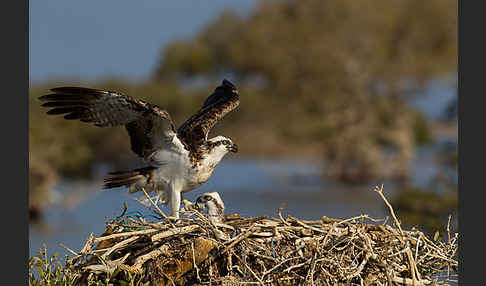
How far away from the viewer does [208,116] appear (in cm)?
782

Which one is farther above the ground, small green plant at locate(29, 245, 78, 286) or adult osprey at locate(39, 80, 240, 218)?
adult osprey at locate(39, 80, 240, 218)

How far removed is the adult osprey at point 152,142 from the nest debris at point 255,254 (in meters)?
0.82

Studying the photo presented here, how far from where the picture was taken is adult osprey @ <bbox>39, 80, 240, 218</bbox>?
21.6 feet

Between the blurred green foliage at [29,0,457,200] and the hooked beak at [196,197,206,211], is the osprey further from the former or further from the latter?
the blurred green foliage at [29,0,457,200]

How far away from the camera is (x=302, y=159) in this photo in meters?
46.0

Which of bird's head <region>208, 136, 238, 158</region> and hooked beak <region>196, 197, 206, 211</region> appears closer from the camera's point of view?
hooked beak <region>196, 197, 206, 211</region>

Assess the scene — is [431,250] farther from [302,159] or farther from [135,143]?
[302,159]

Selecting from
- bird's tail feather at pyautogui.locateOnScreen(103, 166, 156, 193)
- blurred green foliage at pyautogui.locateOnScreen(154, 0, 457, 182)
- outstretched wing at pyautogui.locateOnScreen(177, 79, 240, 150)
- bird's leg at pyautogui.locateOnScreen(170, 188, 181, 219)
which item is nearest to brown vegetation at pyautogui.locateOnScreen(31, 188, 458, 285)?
bird's leg at pyautogui.locateOnScreen(170, 188, 181, 219)

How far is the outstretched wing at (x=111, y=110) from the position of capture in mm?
6539

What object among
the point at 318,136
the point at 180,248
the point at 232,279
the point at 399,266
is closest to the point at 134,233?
the point at 180,248

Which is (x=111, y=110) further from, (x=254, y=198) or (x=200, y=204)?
(x=254, y=198)

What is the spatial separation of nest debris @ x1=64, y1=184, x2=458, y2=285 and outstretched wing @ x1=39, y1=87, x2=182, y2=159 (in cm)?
104

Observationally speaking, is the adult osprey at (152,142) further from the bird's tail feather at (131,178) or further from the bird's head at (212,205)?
the bird's head at (212,205)

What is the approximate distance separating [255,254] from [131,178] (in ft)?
6.16
